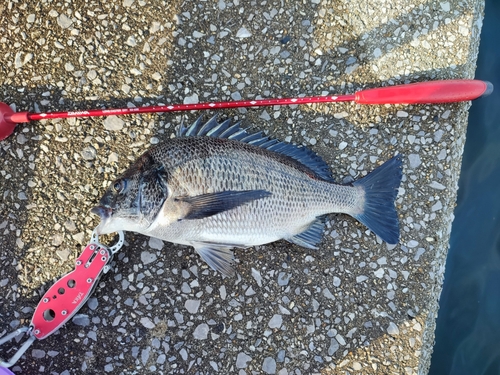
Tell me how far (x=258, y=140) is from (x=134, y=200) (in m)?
0.75

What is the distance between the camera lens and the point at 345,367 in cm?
235

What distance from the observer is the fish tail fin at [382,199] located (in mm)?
2217

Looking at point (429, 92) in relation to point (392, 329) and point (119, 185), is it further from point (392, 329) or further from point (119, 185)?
point (119, 185)

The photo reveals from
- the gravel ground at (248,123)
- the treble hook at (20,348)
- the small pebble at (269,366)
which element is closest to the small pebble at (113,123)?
the gravel ground at (248,123)

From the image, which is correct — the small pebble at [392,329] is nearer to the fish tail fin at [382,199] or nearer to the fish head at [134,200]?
the fish tail fin at [382,199]

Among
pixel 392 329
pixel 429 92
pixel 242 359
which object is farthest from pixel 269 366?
pixel 429 92

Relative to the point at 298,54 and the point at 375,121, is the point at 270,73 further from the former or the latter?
the point at 375,121

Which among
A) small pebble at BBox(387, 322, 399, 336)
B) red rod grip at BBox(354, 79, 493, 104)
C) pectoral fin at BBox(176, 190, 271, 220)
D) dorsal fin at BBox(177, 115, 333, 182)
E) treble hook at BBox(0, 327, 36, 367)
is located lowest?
treble hook at BBox(0, 327, 36, 367)

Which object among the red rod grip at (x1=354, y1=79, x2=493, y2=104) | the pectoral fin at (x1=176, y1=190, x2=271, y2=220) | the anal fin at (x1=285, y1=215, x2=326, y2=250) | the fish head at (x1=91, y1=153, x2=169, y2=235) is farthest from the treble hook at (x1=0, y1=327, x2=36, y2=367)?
the red rod grip at (x1=354, y1=79, x2=493, y2=104)

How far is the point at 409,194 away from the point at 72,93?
213 centimetres

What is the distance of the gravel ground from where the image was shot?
92.1 inches

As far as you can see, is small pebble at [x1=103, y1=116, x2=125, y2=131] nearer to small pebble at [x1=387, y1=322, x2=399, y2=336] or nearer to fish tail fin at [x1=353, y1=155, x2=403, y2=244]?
fish tail fin at [x1=353, y1=155, x2=403, y2=244]

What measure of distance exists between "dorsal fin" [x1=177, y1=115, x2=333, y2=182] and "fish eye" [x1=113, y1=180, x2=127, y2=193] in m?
0.39

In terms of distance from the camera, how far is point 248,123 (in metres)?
2.38
